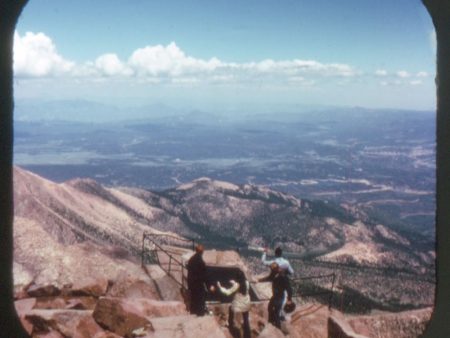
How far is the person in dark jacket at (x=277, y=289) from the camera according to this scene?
6472 mm

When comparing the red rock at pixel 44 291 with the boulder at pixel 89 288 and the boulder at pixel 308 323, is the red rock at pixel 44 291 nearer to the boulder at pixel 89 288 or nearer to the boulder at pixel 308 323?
the boulder at pixel 89 288

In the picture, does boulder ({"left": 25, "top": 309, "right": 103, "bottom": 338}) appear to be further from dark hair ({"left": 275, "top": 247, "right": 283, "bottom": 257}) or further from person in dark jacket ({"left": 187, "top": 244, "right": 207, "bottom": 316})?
dark hair ({"left": 275, "top": 247, "right": 283, "bottom": 257})

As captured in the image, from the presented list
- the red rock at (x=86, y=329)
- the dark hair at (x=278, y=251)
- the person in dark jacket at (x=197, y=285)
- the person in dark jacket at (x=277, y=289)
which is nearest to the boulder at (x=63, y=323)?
the red rock at (x=86, y=329)

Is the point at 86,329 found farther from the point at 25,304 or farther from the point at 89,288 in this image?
the point at 89,288

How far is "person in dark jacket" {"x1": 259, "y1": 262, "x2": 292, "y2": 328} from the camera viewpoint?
647cm

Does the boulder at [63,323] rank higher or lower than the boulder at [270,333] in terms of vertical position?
higher

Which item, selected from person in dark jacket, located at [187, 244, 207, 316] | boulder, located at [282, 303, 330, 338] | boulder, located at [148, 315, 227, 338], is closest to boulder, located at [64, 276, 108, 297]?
person in dark jacket, located at [187, 244, 207, 316]

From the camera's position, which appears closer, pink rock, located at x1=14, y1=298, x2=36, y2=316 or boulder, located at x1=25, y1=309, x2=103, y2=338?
boulder, located at x1=25, y1=309, x2=103, y2=338

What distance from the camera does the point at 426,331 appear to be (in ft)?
12.5

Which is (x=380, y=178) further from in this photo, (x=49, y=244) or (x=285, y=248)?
(x=49, y=244)

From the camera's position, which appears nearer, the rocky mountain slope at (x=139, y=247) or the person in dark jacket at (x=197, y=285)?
the rocky mountain slope at (x=139, y=247)

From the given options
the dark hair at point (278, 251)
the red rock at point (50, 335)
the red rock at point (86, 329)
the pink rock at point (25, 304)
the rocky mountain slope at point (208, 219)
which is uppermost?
the dark hair at point (278, 251)

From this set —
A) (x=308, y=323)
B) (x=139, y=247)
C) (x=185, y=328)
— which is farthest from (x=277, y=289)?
(x=139, y=247)

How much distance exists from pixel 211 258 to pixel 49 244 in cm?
661
